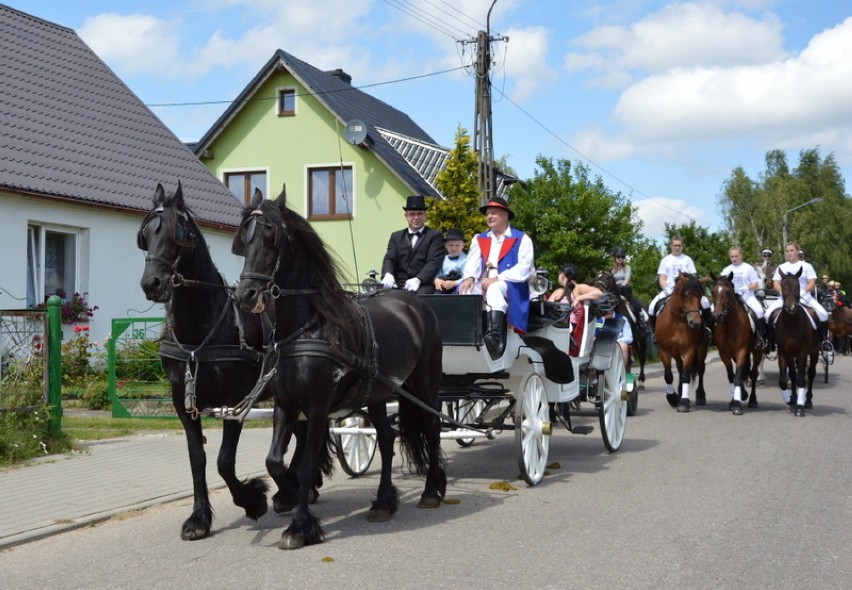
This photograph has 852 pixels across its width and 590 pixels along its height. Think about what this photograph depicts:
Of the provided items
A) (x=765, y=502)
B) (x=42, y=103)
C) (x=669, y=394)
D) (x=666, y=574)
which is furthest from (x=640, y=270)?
(x=666, y=574)

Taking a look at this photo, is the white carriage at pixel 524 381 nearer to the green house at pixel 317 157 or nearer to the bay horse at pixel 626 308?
the bay horse at pixel 626 308

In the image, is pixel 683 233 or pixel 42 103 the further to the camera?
pixel 683 233

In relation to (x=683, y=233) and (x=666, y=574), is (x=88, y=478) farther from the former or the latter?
(x=683, y=233)

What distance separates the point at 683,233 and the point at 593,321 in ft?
101

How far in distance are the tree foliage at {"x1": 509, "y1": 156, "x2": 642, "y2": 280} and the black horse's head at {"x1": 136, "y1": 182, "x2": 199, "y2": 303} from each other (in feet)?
72.4

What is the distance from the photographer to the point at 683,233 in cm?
3956

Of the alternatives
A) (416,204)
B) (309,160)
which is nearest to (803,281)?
(416,204)

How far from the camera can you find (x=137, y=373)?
13078mm

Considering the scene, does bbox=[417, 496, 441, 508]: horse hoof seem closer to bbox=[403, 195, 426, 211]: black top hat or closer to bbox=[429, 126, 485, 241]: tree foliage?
bbox=[403, 195, 426, 211]: black top hat

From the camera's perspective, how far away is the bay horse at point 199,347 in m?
6.24

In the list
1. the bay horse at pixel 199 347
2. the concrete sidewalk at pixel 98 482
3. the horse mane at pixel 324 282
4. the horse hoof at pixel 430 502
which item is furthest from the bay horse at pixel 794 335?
the bay horse at pixel 199 347

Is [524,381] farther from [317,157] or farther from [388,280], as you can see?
[317,157]

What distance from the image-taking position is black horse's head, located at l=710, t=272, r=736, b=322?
14.2 metres

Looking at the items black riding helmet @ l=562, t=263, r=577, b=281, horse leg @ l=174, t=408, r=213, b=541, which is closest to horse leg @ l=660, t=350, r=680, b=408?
black riding helmet @ l=562, t=263, r=577, b=281
